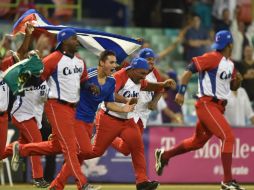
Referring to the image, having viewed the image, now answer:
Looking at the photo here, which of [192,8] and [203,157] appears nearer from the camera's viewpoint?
[203,157]

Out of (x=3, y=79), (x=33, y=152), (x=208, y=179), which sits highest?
(x=3, y=79)

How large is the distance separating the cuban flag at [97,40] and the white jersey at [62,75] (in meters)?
1.72

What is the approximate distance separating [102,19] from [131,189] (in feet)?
29.6

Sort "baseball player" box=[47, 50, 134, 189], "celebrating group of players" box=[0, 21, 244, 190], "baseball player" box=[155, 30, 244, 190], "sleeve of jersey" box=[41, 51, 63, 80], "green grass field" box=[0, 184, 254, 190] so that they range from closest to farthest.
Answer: "sleeve of jersey" box=[41, 51, 63, 80] → "celebrating group of players" box=[0, 21, 244, 190] → "baseball player" box=[47, 50, 134, 189] → "baseball player" box=[155, 30, 244, 190] → "green grass field" box=[0, 184, 254, 190]

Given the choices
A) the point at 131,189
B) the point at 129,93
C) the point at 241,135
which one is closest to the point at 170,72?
the point at 241,135

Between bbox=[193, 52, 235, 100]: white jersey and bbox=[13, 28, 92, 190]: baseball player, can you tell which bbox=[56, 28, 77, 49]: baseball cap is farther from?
bbox=[193, 52, 235, 100]: white jersey

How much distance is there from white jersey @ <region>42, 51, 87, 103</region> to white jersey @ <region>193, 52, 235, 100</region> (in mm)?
2351

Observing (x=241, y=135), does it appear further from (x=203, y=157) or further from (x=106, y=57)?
(x=106, y=57)

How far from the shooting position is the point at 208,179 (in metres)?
19.7

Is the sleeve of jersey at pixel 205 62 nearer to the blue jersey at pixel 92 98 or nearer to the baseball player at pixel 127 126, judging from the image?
the baseball player at pixel 127 126

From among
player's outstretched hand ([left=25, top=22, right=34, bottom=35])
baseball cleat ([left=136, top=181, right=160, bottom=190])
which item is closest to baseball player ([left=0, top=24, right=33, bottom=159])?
player's outstretched hand ([left=25, top=22, right=34, bottom=35])

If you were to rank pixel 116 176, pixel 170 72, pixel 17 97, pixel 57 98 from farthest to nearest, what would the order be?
pixel 170 72 < pixel 116 176 < pixel 17 97 < pixel 57 98

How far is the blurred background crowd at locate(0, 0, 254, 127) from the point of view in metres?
21.7

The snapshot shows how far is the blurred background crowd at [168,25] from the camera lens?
853 inches
